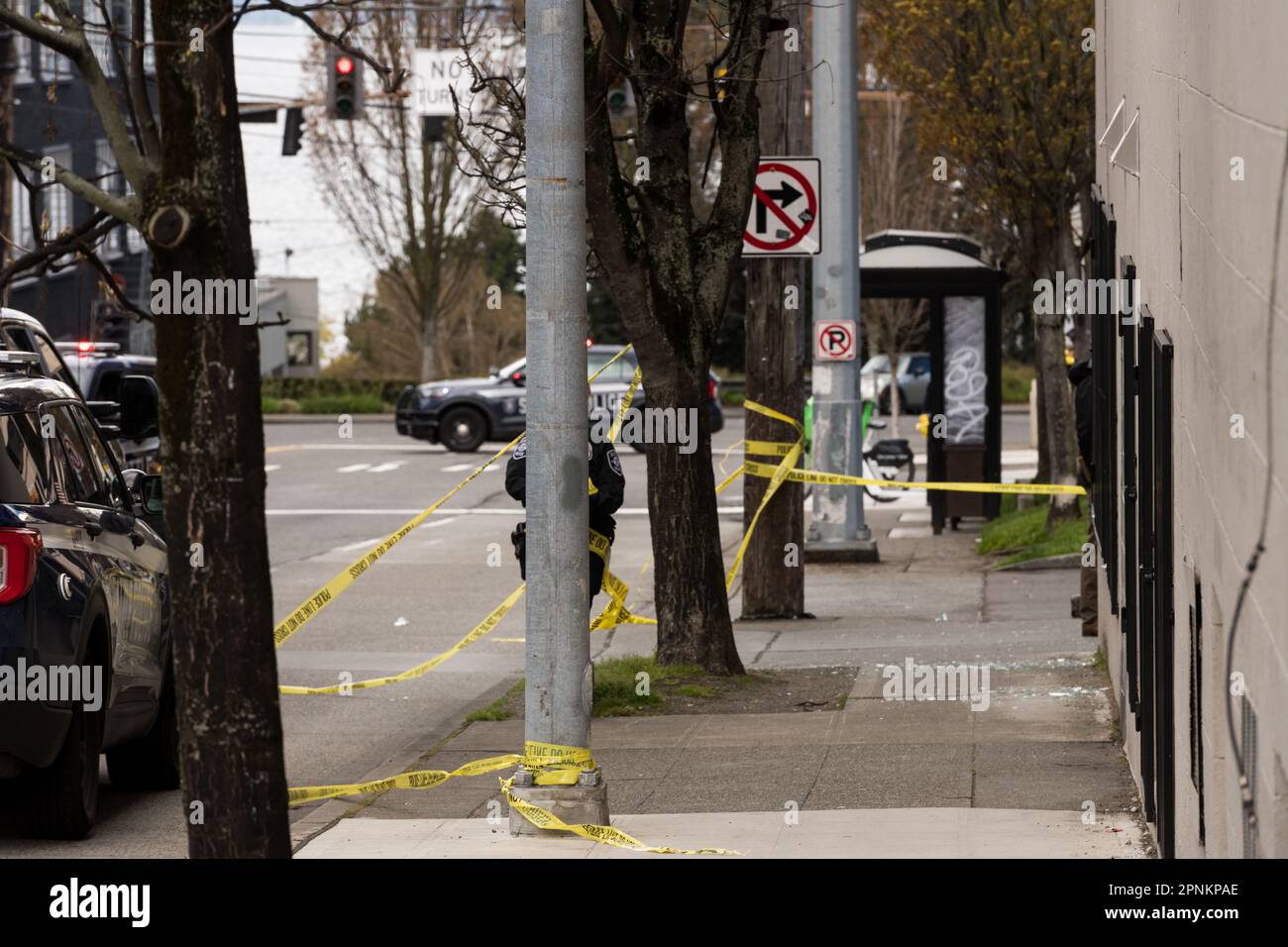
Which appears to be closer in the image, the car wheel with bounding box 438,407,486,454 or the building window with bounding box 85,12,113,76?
the building window with bounding box 85,12,113,76

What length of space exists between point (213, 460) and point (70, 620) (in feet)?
Result: 11.8

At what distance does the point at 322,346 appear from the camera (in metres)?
84.1

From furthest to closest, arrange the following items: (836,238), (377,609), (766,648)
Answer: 1. (836,238)
2. (377,609)
3. (766,648)

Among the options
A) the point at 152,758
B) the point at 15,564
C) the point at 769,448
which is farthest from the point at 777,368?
the point at 15,564

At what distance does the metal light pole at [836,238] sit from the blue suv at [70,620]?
28.9 ft

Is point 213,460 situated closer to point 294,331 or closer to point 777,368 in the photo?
point 777,368

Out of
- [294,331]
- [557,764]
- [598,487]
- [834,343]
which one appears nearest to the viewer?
[557,764]

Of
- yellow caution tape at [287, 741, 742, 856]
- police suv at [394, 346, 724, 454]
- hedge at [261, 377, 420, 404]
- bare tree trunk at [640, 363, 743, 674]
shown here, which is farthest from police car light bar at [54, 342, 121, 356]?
hedge at [261, 377, 420, 404]

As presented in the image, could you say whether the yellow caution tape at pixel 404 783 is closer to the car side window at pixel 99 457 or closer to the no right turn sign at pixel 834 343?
the car side window at pixel 99 457

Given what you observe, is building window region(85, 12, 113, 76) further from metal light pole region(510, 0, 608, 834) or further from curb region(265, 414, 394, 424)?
curb region(265, 414, 394, 424)

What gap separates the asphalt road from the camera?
9719 mm

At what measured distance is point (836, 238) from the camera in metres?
18.0
